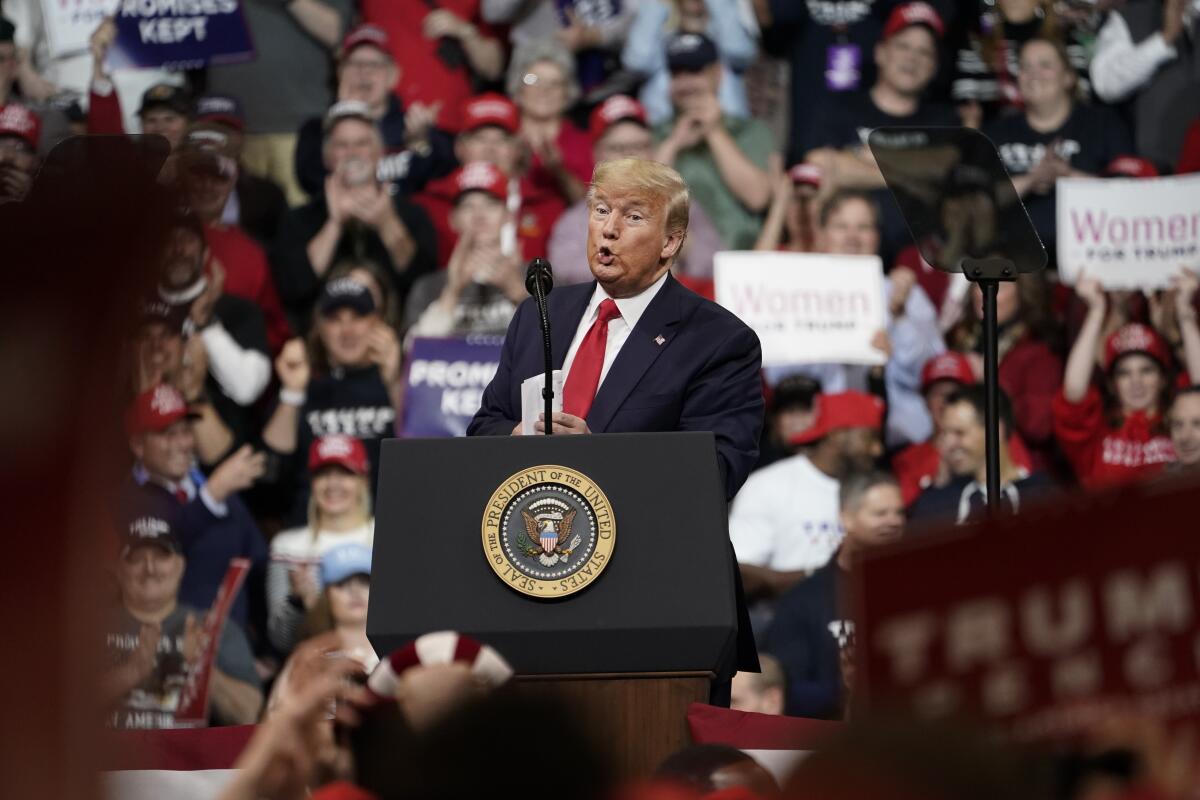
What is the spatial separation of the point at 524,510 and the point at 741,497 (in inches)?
133

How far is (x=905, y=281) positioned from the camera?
7531 mm

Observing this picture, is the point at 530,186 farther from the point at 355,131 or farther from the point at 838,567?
the point at 838,567

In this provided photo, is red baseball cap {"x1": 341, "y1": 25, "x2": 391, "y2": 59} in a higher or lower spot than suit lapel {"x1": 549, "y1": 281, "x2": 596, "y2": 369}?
higher

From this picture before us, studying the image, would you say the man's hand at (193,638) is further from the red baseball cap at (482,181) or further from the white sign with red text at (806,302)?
the white sign with red text at (806,302)

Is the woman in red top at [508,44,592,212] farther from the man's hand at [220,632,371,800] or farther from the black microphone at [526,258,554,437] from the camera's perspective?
the man's hand at [220,632,371,800]

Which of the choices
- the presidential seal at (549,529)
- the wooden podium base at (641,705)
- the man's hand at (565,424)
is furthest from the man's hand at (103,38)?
the wooden podium base at (641,705)

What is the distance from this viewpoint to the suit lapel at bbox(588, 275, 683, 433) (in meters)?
4.10

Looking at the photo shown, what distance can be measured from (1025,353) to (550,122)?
6.53 ft

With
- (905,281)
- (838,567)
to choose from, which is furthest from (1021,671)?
A: (905,281)

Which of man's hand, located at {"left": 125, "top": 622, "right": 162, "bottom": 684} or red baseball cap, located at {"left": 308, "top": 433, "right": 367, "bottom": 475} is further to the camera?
red baseball cap, located at {"left": 308, "top": 433, "right": 367, "bottom": 475}

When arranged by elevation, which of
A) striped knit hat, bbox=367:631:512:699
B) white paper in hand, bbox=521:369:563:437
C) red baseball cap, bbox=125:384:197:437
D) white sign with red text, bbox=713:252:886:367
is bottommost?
striped knit hat, bbox=367:631:512:699

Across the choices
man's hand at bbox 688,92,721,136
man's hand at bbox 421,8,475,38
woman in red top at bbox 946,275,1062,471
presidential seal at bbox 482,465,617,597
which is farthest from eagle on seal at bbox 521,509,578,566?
man's hand at bbox 421,8,475,38

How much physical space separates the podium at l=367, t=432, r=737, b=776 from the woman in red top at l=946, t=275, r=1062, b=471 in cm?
381

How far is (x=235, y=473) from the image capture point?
6883mm
